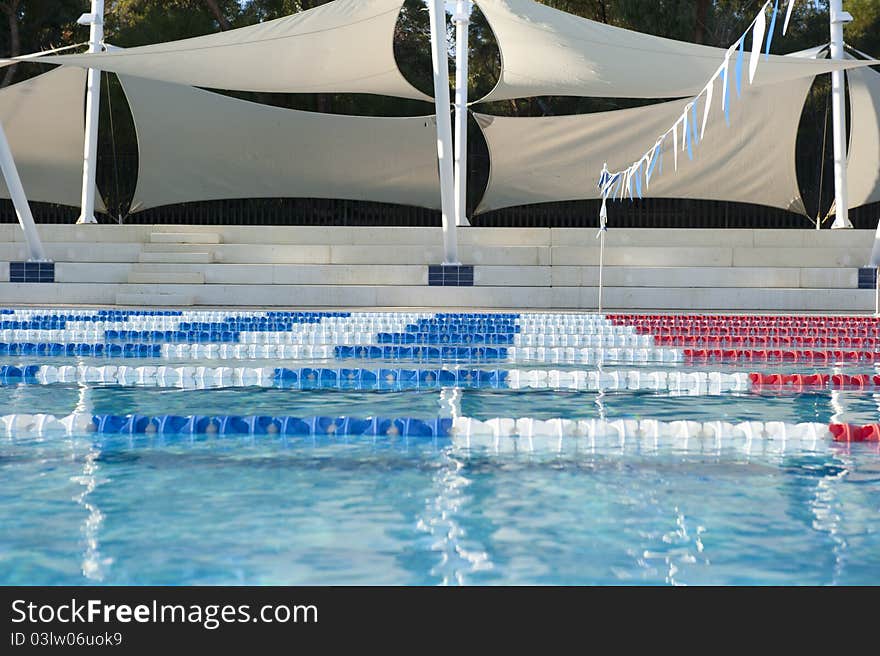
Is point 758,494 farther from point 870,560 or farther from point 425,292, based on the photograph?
point 425,292

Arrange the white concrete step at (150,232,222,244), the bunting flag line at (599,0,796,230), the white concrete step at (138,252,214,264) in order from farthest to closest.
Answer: the white concrete step at (150,232,222,244) → the white concrete step at (138,252,214,264) → the bunting flag line at (599,0,796,230)

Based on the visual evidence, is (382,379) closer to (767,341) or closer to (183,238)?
(767,341)

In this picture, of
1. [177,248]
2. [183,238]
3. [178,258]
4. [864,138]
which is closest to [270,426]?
[178,258]

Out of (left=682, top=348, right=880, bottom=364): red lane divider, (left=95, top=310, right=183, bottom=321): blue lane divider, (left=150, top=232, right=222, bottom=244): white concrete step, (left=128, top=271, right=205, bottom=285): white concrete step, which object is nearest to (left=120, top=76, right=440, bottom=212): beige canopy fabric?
(left=150, top=232, right=222, bottom=244): white concrete step

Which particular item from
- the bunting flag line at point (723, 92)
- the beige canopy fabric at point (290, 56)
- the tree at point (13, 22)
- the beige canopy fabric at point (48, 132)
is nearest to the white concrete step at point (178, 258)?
the beige canopy fabric at point (290, 56)

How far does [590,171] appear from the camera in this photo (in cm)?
1881

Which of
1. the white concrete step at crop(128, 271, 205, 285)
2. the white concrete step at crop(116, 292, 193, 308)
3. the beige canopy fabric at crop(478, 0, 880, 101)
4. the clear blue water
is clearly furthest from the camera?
the white concrete step at crop(128, 271, 205, 285)

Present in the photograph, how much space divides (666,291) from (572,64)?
3.15m

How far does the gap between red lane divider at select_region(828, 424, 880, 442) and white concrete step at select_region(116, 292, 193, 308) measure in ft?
31.8

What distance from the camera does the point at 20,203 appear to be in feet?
43.5

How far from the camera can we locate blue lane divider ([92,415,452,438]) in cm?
479

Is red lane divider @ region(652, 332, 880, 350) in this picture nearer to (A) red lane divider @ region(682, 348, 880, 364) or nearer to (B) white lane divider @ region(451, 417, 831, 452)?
(A) red lane divider @ region(682, 348, 880, 364)

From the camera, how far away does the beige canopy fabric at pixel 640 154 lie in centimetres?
1842

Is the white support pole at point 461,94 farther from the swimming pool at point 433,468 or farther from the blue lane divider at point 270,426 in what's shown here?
the blue lane divider at point 270,426
